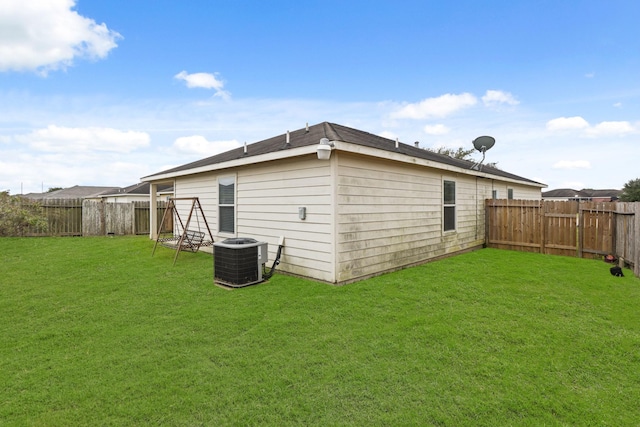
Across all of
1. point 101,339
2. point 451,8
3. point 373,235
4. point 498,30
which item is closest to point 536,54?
point 498,30

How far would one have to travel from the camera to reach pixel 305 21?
10.3 m

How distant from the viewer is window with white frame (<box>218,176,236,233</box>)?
721cm

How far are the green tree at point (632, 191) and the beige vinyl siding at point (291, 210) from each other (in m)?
30.9

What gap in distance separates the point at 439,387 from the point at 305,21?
1139 cm

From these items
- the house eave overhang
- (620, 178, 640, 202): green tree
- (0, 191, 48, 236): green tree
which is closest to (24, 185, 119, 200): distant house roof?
(0, 191, 48, 236): green tree

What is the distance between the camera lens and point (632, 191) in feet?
80.5

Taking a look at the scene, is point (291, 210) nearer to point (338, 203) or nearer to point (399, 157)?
point (338, 203)

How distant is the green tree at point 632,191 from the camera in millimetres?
23739

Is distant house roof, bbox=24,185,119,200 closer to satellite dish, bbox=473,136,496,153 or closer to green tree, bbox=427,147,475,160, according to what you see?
satellite dish, bbox=473,136,496,153

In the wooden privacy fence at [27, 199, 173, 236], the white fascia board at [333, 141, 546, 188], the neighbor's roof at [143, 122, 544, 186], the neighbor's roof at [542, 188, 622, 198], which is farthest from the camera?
the neighbor's roof at [542, 188, 622, 198]

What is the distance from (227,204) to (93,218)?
8.88 meters

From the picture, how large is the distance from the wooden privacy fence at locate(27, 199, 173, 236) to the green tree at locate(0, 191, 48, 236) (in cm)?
21

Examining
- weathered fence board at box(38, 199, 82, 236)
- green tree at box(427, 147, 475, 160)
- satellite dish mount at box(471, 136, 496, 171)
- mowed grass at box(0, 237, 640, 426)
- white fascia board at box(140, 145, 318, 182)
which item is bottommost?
mowed grass at box(0, 237, 640, 426)

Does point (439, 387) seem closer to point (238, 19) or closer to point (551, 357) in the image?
point (551, 357)
